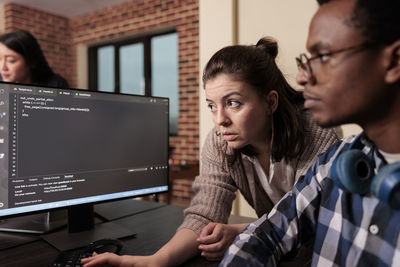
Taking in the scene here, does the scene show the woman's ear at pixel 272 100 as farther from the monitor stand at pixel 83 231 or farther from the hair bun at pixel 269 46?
the monitor stand at pixel 83 231

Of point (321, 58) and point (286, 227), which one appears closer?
point (321, 58)

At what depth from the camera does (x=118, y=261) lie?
0.85 metres

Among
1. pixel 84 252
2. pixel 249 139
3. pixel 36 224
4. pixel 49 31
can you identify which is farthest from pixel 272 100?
pixel 49 31

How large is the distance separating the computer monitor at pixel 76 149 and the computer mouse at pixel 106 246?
6.3 inches

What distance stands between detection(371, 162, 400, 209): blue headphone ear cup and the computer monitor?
829 millimetres

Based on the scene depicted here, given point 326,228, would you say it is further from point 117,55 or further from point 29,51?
point 117,55

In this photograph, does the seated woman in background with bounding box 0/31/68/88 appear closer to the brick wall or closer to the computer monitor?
the computer monitor

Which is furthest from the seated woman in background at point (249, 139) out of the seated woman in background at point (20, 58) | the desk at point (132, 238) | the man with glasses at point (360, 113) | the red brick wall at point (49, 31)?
the red brick wall at point (49, 31)

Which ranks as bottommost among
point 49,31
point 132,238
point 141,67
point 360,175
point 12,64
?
point 132,238

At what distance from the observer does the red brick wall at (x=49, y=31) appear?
515 centimetres

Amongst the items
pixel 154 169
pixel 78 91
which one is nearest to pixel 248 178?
pixel 154 169

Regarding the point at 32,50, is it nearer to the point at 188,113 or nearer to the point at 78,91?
the point at 78,91

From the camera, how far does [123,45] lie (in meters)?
5.44

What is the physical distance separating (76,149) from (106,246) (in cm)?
31
